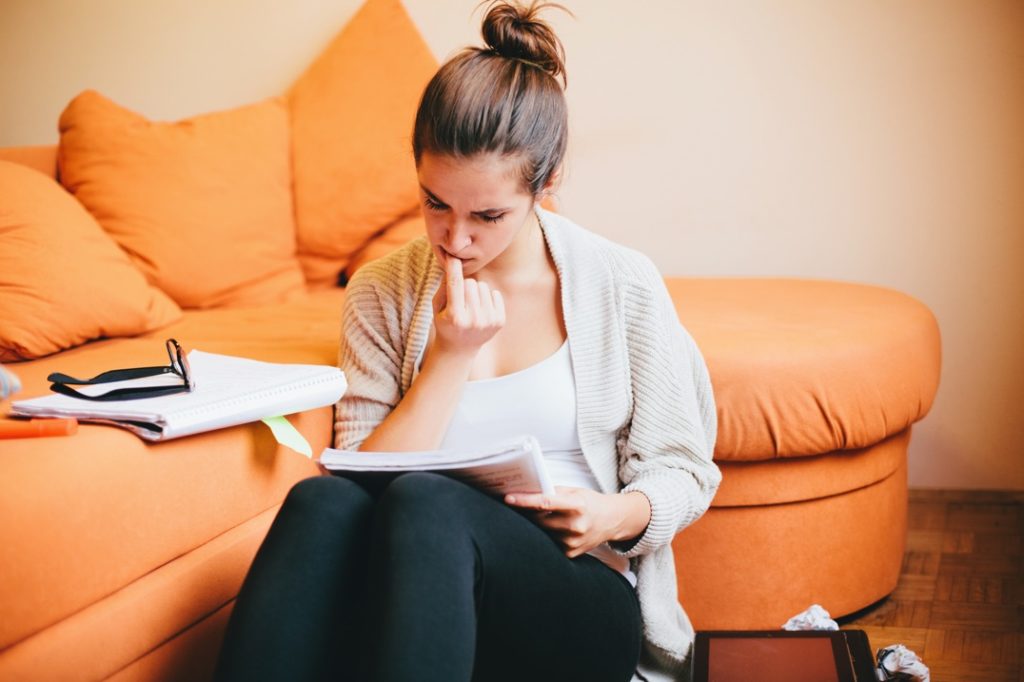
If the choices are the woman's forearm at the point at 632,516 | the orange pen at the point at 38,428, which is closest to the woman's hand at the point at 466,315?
the woman's forearm at the point at 632,516

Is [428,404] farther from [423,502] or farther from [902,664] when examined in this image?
[902,664]

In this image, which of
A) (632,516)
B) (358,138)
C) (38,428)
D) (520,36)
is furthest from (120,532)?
(358,138)

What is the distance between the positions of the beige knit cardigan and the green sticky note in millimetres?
61

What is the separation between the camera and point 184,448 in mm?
1183

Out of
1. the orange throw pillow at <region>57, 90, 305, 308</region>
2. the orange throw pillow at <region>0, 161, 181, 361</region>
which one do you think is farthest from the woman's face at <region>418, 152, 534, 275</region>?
the orange throw pillow at <region>57, 90, 305, 308</region>

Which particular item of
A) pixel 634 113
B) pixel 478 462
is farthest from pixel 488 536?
pixel 634 113

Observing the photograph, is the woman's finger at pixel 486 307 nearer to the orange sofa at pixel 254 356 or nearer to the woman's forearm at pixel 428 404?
the woman's forearm at pixel 428 404

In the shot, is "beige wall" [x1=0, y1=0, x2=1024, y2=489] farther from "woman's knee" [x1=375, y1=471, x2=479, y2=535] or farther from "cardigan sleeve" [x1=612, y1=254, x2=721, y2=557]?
"woman's knee" [x1=375, y1=471, x2=479, y2=535]

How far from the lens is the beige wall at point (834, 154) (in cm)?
206

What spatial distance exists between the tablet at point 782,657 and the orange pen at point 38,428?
756mm

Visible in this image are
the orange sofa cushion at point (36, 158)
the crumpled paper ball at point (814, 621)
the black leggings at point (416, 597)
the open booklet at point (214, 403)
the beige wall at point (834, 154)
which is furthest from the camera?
the orange sofa cushion at point (36, 158)

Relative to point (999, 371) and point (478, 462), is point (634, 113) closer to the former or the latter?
point (999, 371)

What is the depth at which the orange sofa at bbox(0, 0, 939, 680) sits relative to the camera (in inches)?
42.6

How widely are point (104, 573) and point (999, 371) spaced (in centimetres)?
181
